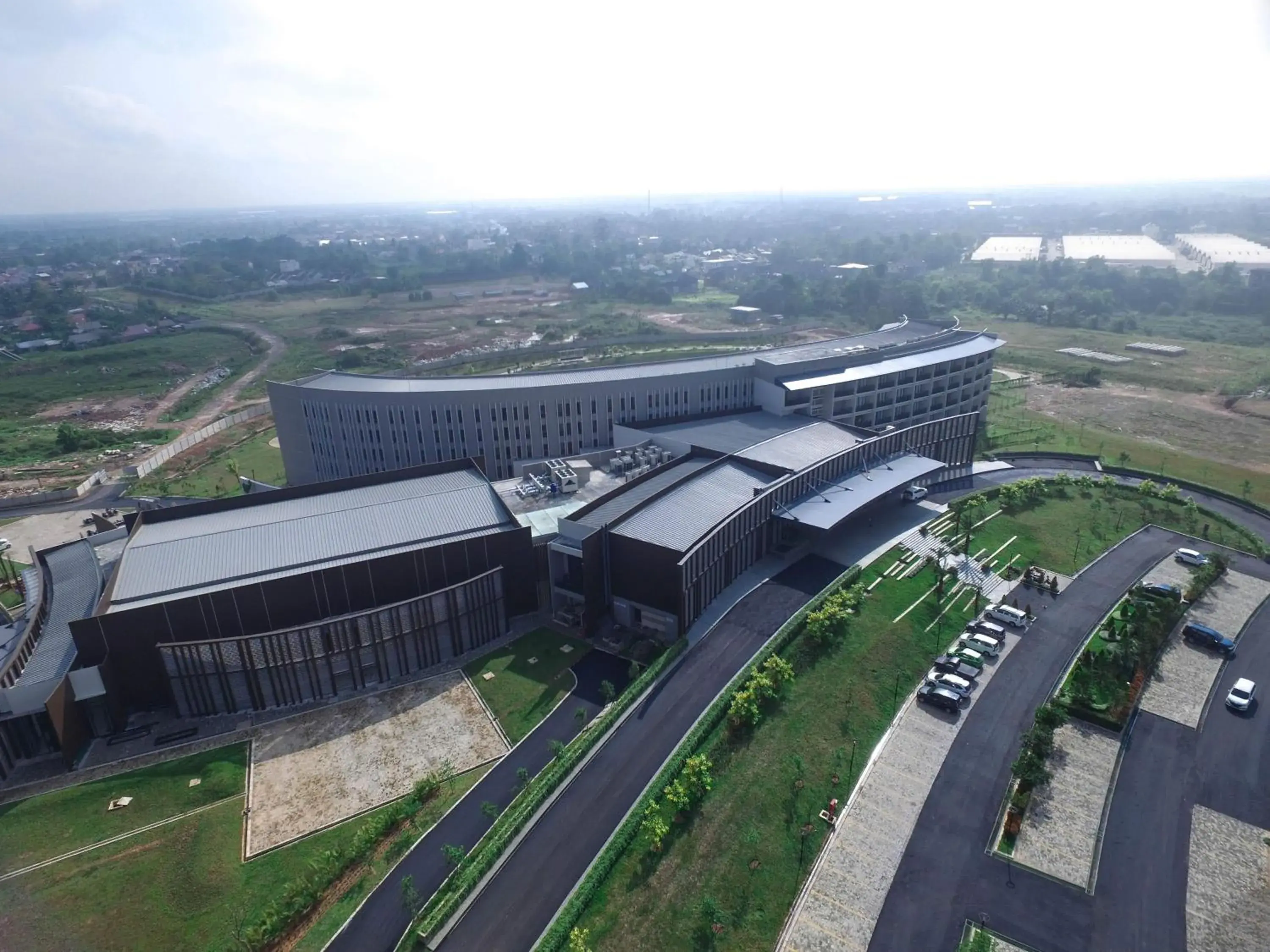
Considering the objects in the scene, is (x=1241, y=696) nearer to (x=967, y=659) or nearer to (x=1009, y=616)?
(x=1009, y=616)

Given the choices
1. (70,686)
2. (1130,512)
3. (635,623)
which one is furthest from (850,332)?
(70,686)

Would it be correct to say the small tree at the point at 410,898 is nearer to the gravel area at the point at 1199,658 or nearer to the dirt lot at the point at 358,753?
the dirt lot at the point at 358,753

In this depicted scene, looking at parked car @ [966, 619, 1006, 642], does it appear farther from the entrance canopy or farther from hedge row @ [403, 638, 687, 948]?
hedge row @ [403, 638, 687, 948]

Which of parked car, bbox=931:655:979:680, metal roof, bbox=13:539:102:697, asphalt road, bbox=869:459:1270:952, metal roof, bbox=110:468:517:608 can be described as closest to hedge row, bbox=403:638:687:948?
metal roof, bbox=110:468:517:608

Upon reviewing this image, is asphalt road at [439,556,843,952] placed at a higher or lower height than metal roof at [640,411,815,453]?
lower

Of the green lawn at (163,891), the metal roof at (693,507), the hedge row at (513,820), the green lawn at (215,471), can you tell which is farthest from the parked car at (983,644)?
the green lawn at (215,471)

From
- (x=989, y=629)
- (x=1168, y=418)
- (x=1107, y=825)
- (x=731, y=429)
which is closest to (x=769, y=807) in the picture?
(x=1107, y=825)
